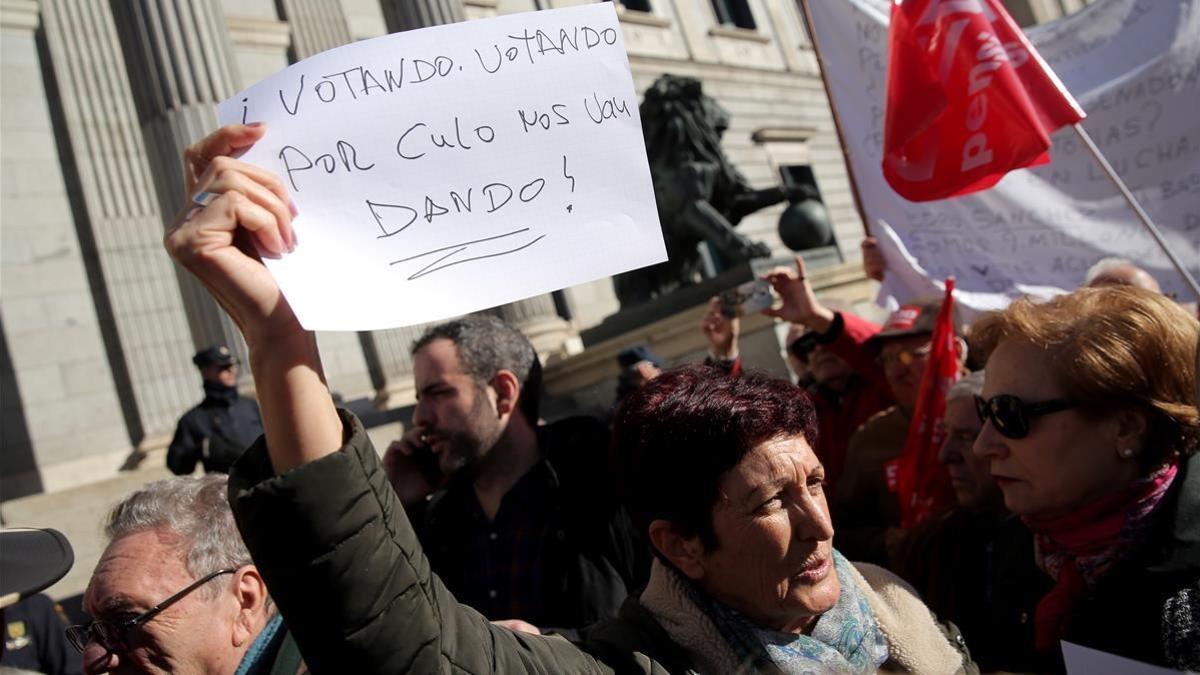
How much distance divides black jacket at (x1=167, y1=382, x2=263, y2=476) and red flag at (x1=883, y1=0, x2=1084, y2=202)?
4229 mm

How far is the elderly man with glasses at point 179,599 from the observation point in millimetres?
1932

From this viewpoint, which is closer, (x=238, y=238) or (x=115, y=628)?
(x=238, y=238)

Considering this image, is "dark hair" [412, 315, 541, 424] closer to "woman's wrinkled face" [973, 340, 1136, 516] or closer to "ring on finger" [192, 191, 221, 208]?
"woman's wrinkled face" [973, 340, 1136, 516]

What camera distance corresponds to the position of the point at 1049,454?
80.0 inches

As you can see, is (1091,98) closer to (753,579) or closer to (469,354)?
(469,354)

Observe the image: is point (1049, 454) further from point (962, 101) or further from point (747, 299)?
point (747, 299)

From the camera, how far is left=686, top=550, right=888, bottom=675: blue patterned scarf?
1.62 m

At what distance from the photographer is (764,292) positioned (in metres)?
4.07

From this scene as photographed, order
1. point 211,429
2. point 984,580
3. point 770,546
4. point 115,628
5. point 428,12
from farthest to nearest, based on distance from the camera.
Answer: point 428,12 < point 211,429 < point 984,580 < point 115,628 < point 770,546

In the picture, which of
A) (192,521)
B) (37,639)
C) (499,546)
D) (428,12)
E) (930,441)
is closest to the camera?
(192,521)

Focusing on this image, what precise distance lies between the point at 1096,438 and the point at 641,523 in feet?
3.08

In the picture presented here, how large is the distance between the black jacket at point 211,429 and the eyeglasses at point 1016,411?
488cm

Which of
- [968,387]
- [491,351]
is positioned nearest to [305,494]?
[491,351]

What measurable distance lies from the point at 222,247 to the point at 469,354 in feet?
5.41
